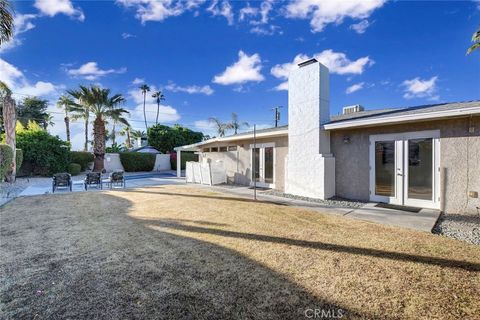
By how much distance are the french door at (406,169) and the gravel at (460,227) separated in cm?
77

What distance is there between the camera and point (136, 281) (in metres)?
3.21

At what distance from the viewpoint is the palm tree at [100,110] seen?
22203 mm

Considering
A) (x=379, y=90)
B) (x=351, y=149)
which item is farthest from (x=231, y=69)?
(x=351, y=149)

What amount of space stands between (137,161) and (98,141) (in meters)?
5.60

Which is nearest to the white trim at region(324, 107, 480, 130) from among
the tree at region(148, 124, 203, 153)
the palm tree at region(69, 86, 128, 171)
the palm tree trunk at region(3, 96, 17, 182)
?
the palm tree trunk at region(3, 96, 17, 182)

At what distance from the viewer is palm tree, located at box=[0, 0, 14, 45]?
8273 mm

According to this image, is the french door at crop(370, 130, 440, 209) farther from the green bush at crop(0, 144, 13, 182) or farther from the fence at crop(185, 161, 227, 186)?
the green bush at crop(0, 144, 13, 182)

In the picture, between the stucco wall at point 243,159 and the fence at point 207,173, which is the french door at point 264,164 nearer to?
the stucco wall at point 243,159

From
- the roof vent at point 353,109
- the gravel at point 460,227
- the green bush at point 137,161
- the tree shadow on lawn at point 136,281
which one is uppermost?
the roof vent at point 353,109

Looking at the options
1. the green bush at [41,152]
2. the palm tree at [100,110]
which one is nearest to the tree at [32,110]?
the palm tree at [100,110]

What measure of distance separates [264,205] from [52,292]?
247 inches

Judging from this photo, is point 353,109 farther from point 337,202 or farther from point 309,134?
point 337,202

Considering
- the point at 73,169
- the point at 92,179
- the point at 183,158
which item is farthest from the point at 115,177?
the point at 183,158

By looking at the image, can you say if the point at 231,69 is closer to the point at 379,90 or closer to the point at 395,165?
the point at 379,90
